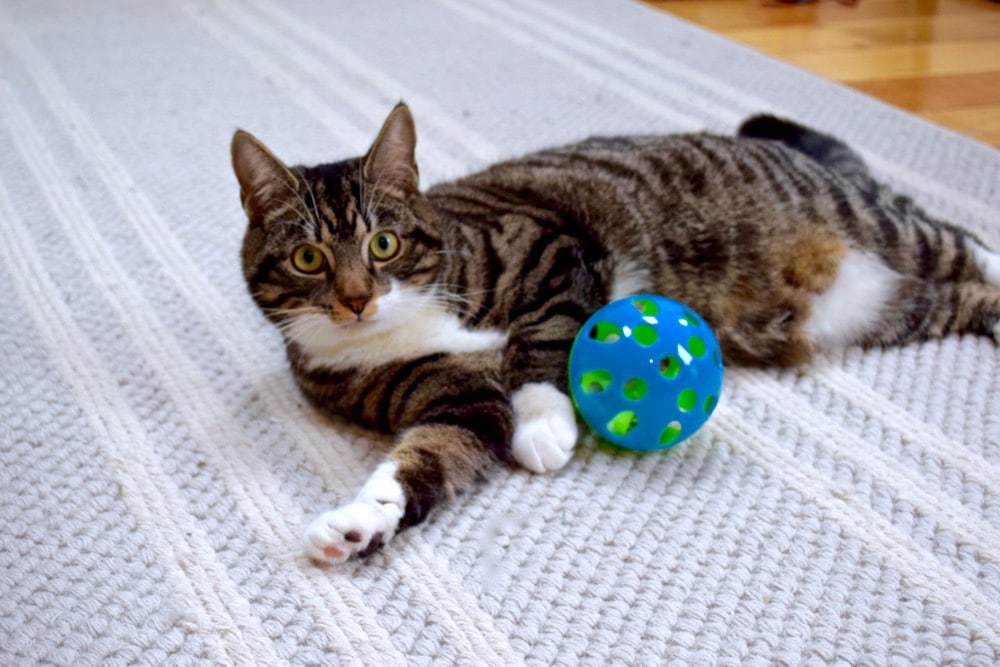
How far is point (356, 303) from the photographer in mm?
1047

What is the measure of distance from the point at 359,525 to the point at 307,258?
34cm

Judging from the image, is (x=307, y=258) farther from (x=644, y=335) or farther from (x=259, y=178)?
(x=644, y=335)

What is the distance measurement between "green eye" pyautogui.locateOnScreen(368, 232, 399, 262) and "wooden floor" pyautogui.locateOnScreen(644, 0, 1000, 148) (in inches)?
57.1

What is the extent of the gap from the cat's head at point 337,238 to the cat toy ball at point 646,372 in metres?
0.24

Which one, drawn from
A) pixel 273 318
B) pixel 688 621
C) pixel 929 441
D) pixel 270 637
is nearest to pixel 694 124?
pixel 929 441

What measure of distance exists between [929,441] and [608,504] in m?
0.42

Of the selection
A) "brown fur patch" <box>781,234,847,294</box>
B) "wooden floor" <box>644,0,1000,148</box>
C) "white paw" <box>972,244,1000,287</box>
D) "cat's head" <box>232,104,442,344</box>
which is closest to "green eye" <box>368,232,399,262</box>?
"cat's head" <box>232,104,442,344</box>

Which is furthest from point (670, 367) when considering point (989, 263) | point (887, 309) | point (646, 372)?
point (989, 263)

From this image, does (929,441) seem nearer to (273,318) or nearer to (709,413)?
(709,413)

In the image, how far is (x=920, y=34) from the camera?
260cm

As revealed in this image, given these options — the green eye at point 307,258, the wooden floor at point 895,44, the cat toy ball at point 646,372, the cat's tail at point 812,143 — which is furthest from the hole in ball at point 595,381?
the wooden floor at point 895,44

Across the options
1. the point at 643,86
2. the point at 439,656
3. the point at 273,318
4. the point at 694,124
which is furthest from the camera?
Result: the point at 643,86

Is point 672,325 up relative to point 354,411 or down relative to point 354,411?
up

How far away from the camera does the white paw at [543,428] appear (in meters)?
1.05
